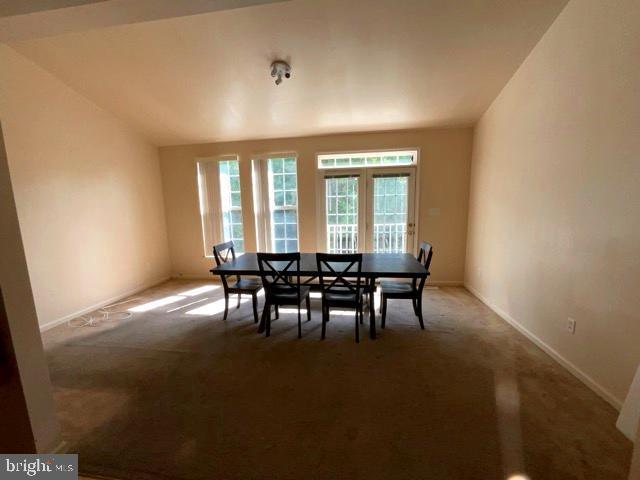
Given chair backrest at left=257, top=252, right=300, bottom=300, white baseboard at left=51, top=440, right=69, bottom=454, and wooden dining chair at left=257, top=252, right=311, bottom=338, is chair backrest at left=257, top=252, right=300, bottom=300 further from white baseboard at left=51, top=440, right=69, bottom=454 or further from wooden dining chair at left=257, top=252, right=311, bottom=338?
white baseboard at left=51, top=440, right=69, bottom=454

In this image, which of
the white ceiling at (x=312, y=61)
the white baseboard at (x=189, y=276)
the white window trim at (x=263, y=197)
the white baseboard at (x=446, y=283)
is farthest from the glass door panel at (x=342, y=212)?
the white baseboard at (x=189, y=276)

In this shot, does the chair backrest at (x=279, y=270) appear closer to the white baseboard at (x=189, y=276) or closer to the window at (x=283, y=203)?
the window at (x=283, y=203)

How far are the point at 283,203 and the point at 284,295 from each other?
213 cm

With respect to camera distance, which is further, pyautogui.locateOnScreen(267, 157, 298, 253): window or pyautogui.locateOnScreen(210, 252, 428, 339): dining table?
pyautogui.locateOnScreen(267, 157, 298, 253): window

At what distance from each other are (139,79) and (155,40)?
2.34ft

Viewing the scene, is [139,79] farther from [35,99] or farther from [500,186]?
[500,186]

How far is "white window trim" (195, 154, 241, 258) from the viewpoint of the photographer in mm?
4361

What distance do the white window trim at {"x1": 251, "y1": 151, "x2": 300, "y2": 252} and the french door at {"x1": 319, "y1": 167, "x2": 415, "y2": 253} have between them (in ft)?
1.82

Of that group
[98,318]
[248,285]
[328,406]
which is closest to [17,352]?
[328,406]

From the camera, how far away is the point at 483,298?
10.9 ft

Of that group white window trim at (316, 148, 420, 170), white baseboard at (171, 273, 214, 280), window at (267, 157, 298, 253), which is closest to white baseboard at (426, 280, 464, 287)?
white window trim at (316, 148, 420, 170)

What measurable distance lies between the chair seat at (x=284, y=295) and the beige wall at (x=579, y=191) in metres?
2.26

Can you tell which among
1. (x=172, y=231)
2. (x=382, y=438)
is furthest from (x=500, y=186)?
(x=172, y=231)

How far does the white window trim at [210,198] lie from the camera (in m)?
4.36
